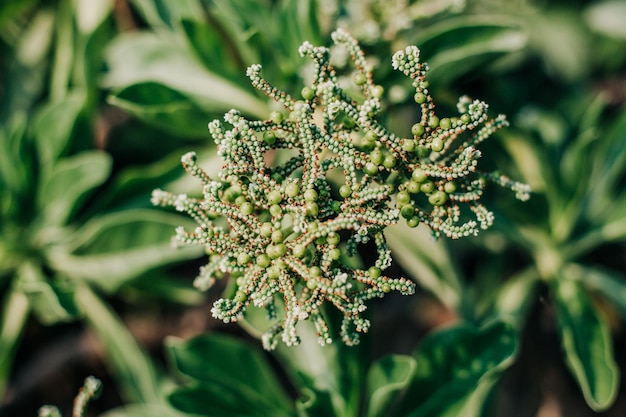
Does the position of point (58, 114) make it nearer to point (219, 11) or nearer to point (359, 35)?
point (219, 11)

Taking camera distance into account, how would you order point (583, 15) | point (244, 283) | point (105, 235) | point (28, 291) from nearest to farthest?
point (244, 283) → point (28, 291) → point (105, 235) → point (583, 15)

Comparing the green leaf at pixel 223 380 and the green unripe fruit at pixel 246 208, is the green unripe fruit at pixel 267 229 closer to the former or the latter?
the green unripe fruit at pixel 246 208

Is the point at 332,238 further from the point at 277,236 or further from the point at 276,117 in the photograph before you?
the point at 276,117

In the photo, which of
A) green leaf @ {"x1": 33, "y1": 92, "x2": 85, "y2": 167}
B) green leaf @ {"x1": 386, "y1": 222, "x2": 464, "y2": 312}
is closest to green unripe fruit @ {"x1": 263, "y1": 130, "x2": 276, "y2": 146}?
green leaf @ {"x1": 386, "y1": 222, "x2": 464, "y2": 312}

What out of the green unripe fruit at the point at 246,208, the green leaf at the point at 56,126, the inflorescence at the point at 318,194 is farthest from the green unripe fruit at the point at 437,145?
the green leaf at the point at 56,126

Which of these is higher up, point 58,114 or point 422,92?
point 58,114

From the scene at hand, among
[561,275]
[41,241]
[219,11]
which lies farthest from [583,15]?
[41,241]

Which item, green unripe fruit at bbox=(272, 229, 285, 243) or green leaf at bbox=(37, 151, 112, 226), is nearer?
green unripe fruit at bbox=(272, 229, 285, 243)

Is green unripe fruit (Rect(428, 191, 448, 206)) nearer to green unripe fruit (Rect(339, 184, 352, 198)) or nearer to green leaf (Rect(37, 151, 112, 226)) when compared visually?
green unripe fruit (Rect(339, 184, 352, 198))

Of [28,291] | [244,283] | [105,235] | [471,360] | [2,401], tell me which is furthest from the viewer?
[2,401]
